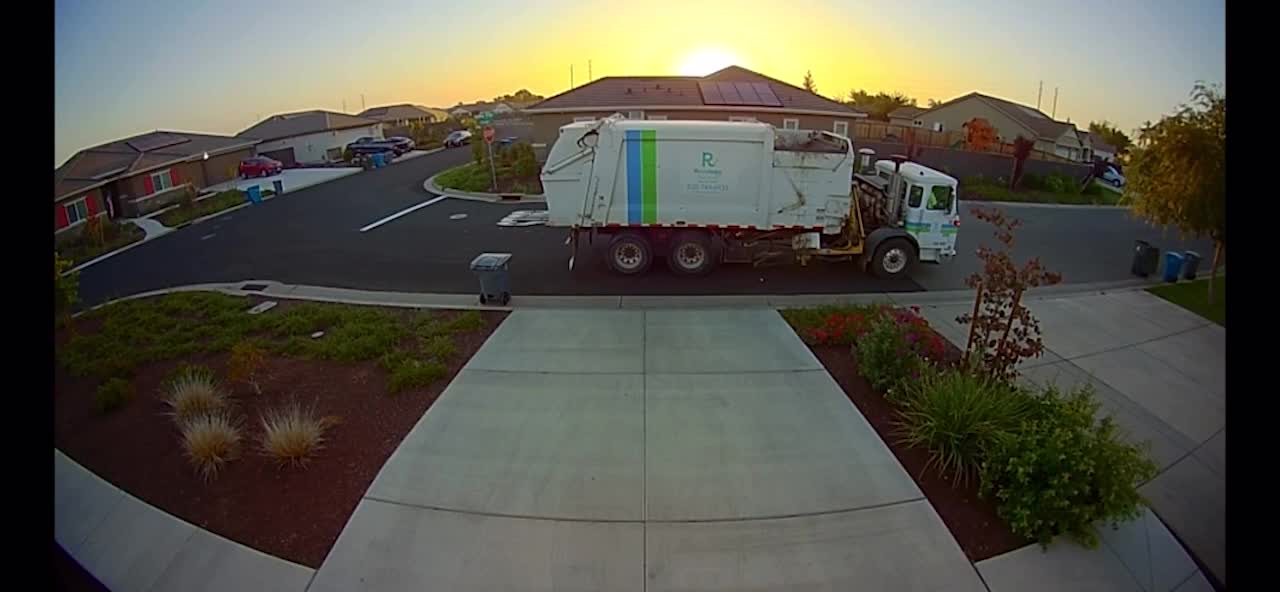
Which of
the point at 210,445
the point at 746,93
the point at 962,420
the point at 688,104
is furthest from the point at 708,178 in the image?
the point at 746,93

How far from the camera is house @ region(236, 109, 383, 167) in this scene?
37.1 m

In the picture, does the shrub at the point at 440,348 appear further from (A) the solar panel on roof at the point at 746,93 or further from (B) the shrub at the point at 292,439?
(A) the solar panel on roof at the point at 746,93

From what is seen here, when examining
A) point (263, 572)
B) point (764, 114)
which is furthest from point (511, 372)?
point (764, 114)

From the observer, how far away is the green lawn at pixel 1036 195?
78.3ft

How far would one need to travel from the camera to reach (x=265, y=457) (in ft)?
18.5

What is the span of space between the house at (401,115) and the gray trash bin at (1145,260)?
48.0m

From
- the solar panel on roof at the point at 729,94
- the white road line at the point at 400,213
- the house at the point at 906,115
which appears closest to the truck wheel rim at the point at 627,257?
the white road line at the point at 400,213

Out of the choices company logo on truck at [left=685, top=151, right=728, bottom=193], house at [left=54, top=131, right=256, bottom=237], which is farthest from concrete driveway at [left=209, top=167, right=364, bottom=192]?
company logo on truck at [left=685, top=151, right=728, bottom=193]

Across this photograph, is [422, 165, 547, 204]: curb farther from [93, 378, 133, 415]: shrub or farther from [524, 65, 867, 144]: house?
[93, 378, 133, 415]: shrub

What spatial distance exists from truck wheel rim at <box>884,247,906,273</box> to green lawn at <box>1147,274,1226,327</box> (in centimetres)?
441

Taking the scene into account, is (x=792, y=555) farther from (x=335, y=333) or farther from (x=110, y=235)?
(x=110, y=235)

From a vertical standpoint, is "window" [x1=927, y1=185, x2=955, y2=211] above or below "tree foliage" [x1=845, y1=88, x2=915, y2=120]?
below

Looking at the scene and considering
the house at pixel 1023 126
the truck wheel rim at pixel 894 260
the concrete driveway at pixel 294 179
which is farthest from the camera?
the house at pixel 1023 126

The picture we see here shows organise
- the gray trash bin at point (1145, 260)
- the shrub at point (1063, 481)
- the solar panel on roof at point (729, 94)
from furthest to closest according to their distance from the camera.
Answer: the solar panel on roof at point (729, 94) → the gray trash bin at point (1145, 260) → the shrub at point (1063, 481)
